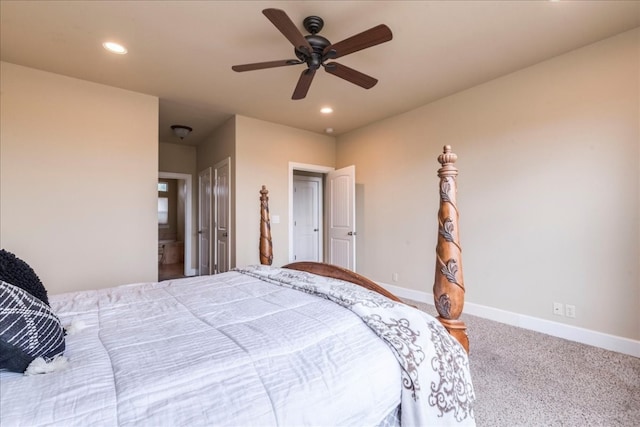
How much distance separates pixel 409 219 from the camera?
4.04 metres

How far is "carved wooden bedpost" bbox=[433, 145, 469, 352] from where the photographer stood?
55.2 inches

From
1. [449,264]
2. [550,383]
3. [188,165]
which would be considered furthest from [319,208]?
[449,264]

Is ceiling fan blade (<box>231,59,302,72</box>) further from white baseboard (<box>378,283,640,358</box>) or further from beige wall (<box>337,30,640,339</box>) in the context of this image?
white baseboard (<box>378,283,640,358</box>)

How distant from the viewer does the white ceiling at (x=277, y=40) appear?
211 centimetres

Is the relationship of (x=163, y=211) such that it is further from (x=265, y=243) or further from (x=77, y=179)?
(x=265, y=243)

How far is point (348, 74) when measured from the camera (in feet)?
7.77

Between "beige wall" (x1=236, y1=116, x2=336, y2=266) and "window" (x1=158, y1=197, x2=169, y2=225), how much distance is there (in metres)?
5.10

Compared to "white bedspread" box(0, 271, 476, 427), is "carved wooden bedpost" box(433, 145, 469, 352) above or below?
above

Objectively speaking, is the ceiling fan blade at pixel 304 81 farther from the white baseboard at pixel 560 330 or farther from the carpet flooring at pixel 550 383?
the white baseboard at pixel 560 330

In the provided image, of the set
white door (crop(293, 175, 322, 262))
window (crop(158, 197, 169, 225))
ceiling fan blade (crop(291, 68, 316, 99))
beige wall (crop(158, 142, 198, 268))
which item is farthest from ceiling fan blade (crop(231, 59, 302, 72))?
window (crop(158, 197, 169, 225))

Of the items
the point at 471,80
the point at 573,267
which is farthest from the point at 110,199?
the point at 573,267

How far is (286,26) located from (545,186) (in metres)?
2.76

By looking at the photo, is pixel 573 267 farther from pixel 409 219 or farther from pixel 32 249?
pixel 32 249

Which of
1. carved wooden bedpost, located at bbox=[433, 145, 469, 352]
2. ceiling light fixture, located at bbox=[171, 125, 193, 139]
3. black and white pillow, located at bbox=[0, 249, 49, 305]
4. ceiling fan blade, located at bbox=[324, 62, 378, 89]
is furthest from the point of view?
ceiling light fixture, located at bbox=[171, 125, 193, 139]
